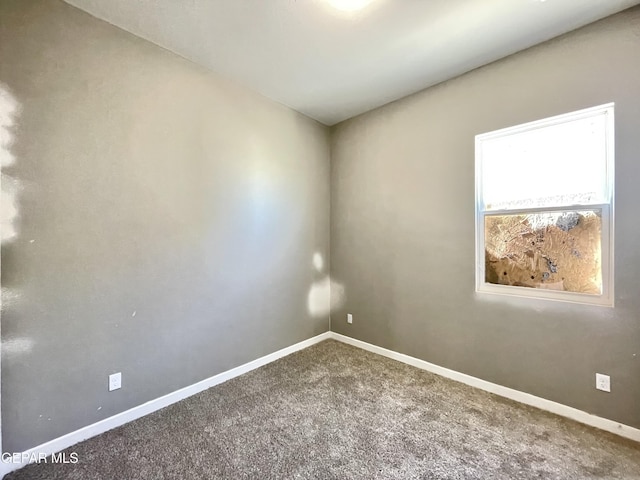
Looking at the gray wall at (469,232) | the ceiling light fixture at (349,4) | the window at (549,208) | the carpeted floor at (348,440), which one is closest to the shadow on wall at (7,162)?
the carpeted floor at (348,440)

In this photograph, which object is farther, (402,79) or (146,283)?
(402,79)

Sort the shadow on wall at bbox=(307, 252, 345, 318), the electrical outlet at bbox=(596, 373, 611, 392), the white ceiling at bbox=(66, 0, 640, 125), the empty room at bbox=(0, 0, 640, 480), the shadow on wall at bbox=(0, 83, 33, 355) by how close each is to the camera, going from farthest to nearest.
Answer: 1. the shadow on wall at bbox=(307, 252, 345, 318)
2. the electrical outlet at bbox=(596, 373, 611, 392)
3. the white ceiling at bbox=(66, 0, 640, 125)
4. the empty room at bbox=(0, 0, 640, 480)
5. the shadow on wall at bbox=(0, 83, 33, 355)

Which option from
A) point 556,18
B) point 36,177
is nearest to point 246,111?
point 36,177

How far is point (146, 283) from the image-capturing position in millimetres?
2135

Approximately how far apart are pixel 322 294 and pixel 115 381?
2293 mm

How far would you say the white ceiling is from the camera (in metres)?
1.81

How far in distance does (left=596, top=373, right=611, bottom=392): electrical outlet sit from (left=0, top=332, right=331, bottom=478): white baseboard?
2758mm

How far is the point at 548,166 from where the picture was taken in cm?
221

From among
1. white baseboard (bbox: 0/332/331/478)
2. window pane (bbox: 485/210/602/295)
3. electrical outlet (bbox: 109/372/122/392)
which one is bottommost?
white baseboard (bbox: 0/332/331/478)

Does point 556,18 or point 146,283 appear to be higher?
point 556,18

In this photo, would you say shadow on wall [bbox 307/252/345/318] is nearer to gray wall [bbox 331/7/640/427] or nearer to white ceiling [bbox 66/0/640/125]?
gray wall [bbox 331/7/640/427]

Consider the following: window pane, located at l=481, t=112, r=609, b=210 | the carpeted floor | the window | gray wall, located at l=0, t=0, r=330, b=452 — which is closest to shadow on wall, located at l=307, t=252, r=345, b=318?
gray wall, located at l=0, t=0, r=330, b=452

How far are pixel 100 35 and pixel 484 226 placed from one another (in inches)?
133

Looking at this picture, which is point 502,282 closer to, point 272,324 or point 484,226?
point 484,226
